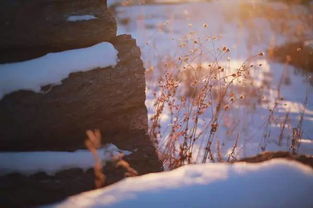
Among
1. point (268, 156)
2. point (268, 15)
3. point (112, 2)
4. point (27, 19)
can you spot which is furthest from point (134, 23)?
point (268, 156)

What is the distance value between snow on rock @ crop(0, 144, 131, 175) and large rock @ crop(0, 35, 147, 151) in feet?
0.31

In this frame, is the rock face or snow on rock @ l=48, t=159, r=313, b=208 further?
the rock face

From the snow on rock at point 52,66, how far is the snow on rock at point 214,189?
3.20ft

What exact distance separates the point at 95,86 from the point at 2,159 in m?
0.75

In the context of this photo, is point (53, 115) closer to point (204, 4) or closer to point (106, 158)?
point (106, 158)

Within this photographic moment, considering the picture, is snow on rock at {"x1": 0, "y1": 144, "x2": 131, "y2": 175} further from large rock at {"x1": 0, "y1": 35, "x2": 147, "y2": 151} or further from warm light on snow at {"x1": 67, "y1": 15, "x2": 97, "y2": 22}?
warm light on snow at {"x1": 67, "y1": 15, "x2": 97, "y2": 22}

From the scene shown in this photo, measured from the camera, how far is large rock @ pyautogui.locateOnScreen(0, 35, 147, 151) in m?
2.13

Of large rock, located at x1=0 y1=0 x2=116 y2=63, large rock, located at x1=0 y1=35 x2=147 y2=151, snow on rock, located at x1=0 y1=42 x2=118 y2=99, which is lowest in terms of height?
large rock, located at x1=0 y1=35 x2=147 y2=151

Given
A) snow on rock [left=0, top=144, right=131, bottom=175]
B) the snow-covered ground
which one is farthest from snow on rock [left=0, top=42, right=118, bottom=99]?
the snow-covered ground

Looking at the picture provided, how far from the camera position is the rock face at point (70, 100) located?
2102mm

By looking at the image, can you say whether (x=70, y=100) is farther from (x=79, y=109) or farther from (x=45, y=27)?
(x=45, y=27)

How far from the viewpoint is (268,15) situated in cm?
991

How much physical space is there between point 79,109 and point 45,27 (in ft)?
2.08

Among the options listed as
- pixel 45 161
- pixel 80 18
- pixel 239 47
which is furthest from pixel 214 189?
pixel 239 47
